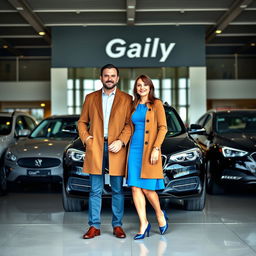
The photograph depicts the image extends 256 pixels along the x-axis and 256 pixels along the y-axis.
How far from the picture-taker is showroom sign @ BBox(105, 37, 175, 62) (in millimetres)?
15453

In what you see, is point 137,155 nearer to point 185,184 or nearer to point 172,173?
point 172,173

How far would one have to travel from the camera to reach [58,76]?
16203mm

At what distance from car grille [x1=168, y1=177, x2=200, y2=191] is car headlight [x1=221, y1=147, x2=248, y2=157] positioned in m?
1.88

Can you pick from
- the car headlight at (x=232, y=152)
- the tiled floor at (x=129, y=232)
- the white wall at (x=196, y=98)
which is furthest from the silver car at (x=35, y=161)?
the white wall at (x=196, y=98)

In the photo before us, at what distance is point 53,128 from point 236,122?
3.43 metres

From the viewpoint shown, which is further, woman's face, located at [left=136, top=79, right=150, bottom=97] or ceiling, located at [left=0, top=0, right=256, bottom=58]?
ceiling, located at [left=0, top=0, right=256, bottom=58]

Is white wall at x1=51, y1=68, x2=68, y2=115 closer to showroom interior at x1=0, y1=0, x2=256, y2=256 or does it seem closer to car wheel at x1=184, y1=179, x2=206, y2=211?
showroom interior at x1=0, y1=0, x2=256, y2=256

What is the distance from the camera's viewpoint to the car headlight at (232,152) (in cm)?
730

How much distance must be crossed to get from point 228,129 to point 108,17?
24.6 ft

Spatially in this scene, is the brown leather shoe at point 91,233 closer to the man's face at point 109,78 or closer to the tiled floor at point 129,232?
the tiled floor at point 129,232

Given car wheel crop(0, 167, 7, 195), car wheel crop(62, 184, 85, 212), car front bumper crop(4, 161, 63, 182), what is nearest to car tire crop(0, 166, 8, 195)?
car wheel crop(0, 167, 7, 195)

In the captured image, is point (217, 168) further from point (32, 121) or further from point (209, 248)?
point (32, 121)

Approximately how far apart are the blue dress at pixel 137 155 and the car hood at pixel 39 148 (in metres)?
3.37

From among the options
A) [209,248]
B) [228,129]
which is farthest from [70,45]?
[209,248]
